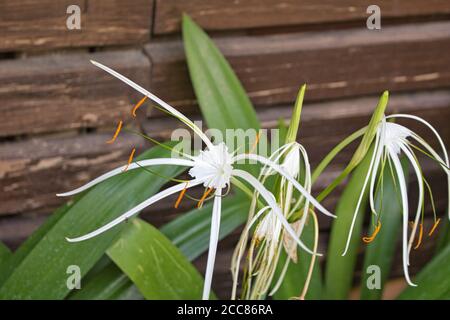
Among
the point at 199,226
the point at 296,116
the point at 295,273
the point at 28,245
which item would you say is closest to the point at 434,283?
the point at 295,273

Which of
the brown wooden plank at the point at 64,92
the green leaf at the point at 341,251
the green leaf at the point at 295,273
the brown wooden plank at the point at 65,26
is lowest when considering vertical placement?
the green leaf at the point at 295,273

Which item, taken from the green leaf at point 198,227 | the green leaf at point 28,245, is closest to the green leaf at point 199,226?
the green leaf at point 198,227

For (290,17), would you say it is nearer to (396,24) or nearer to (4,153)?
(396,24)

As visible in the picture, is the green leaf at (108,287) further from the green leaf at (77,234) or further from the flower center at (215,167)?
the flower center at (215,167)

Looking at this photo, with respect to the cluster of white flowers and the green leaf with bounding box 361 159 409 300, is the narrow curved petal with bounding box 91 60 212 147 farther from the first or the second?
the green leaf with bounding box 361 159 409 300

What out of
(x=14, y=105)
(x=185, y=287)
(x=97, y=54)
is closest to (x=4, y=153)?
(x=14, y=105)

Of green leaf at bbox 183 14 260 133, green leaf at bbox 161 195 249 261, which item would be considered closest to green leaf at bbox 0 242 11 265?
green leaf at bbox 161 195 249 261
